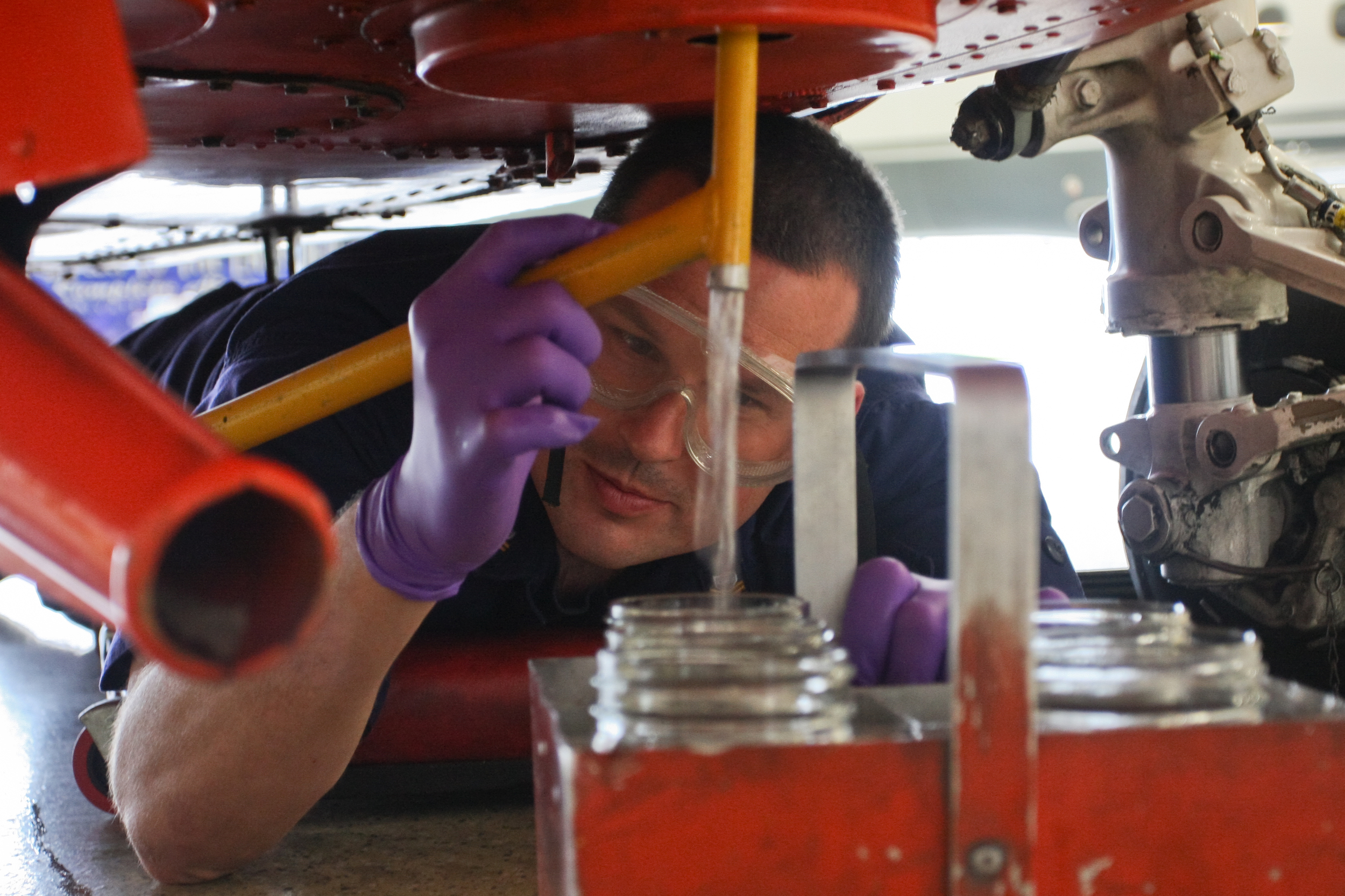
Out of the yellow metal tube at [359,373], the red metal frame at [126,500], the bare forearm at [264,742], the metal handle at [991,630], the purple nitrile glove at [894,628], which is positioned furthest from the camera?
the bare forearm at [264,742]

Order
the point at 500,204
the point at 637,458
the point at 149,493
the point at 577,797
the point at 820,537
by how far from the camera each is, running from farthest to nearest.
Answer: the point at 500,204
the point at 637,458
the point at 820,537
the point at 577,797
the point at 149,493

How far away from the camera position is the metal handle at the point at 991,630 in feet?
1.72

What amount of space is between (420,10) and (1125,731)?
2.07ft

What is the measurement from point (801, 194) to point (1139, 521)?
20.9 inches

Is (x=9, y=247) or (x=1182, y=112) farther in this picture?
(x=1182, y=112)

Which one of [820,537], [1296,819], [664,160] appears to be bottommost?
[1296,819]

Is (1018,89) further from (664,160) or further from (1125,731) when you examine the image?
(1125,731)

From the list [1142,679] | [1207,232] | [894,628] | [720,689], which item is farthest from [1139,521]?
[720,689]

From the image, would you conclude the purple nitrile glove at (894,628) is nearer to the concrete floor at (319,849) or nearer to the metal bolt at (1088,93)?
the concrete floor at (319,849)

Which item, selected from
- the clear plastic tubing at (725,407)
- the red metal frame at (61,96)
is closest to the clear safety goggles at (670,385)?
the clear plastic tubing at (725,407)

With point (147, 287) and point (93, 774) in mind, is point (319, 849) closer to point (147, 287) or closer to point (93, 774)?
point (93, 774)

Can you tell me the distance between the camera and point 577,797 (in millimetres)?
531

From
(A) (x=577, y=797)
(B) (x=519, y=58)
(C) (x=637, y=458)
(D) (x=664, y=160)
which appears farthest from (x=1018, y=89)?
(A) (x=577, y=797)

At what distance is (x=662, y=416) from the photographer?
48.6 inches
